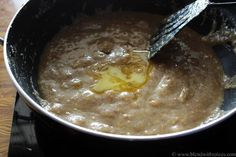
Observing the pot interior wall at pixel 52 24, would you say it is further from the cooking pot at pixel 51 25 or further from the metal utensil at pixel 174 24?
the metal utensil at pixel 174 24

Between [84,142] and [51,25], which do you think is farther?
[51,25]

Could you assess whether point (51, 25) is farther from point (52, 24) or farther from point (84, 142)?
point (84, 142)

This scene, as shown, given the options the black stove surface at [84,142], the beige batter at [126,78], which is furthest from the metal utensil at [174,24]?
the black stove surface at [84,142]

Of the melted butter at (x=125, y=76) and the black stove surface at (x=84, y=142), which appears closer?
the black stove surface at (x=84, y=142)

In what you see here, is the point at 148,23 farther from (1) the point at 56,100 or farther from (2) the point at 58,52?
(1) the point at 56,100

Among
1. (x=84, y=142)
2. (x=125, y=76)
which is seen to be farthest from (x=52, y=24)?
(x=84, y=142)

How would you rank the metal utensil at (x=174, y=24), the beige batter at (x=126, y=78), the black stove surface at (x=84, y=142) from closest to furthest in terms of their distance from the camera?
the black stove surface at (x=84, y=142) → the beige batter at (x=126, y=78) → the metal utensil at (x=174, y=24)
